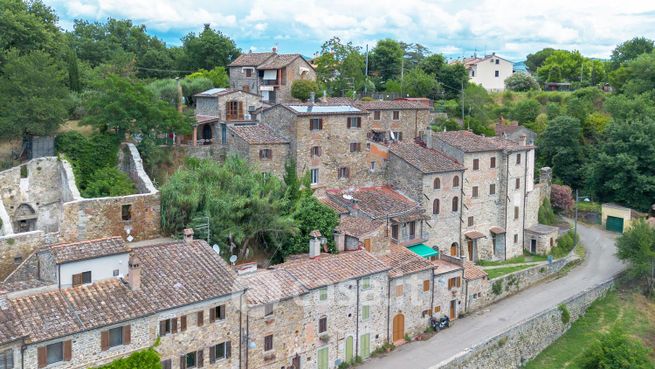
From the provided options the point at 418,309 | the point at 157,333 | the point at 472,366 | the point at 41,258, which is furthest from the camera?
the point at 418,309

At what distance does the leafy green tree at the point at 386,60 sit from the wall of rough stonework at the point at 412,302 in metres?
51.3

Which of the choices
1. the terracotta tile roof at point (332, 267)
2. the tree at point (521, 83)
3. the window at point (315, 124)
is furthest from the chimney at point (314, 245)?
the tree at point (521, 83)

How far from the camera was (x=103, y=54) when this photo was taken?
74.1m

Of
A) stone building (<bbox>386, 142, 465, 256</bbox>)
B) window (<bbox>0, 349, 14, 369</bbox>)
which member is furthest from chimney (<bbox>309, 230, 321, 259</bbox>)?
window (<bbox>0, 349, 14, 369</bbox>)

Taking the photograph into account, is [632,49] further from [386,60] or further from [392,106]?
[392,106]

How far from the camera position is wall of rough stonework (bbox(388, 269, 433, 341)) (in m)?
36.1

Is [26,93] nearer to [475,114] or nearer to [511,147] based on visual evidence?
[511,147]

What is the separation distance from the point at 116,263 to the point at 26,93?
1655 cm

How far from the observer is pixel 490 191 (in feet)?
166

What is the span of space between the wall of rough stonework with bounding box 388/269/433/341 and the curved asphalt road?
1.05 m

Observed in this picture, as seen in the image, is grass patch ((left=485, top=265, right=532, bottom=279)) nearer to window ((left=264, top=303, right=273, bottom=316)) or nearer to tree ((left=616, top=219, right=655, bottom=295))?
tree ((left=616, top=219, right=655, bottom=295))

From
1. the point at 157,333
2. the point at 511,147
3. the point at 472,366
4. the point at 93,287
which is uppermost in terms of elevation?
the point at 511,147

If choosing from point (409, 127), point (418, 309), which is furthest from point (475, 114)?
point (418, 309)

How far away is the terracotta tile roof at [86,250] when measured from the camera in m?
27.1
